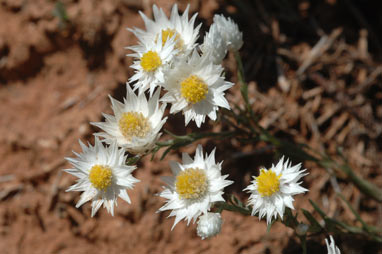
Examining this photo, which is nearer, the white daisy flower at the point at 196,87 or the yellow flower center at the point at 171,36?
the white daisy flower at the point at 196,87

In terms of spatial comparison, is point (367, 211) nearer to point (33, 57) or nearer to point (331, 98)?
point (331, 98)

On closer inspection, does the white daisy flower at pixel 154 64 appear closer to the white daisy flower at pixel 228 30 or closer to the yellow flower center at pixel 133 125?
the yellow flower center at pixel 133 125

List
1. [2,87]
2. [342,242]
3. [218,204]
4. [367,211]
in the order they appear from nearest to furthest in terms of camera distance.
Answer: [218,204] → [342,242] → [367,211] → [2,87]

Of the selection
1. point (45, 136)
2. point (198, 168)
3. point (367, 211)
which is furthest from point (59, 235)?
point (367, 211)

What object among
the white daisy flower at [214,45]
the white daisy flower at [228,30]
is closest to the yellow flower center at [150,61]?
the white daisy flower at [214,45]

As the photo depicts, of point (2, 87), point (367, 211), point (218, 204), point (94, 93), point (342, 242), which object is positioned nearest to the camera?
point (218, 204)

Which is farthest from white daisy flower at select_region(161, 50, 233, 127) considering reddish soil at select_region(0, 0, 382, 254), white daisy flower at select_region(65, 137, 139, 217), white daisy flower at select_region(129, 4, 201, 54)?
reddish soil at select_region(0, 0, 382, 254)

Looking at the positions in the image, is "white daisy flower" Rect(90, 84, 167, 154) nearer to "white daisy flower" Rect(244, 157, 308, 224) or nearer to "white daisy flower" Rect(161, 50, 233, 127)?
"white daisy flower" Rect(161, 50, 233, 127)
